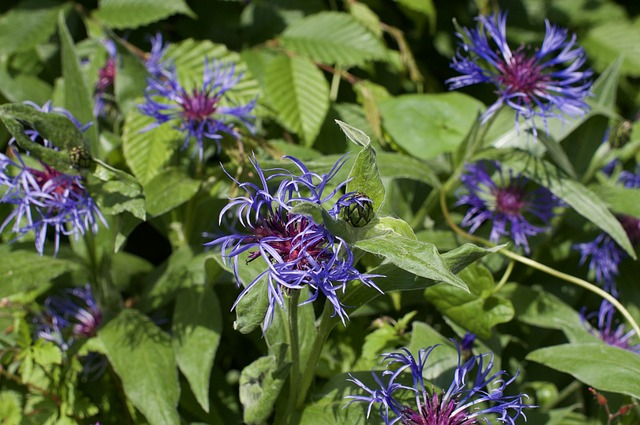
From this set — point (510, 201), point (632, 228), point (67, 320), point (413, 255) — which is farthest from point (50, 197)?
point (632, 228)

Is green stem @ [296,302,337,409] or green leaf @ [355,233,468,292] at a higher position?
green leaf @ [355,233,468,292]

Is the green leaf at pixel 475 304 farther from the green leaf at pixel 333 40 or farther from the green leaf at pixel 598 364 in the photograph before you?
the green leaf at pixel 333 40

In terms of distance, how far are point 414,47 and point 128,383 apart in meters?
1.91

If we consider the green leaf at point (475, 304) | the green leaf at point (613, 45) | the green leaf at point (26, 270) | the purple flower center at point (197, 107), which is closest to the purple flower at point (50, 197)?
the green leaf at point (26, 270)

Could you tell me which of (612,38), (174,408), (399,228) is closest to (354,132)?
(399,228)

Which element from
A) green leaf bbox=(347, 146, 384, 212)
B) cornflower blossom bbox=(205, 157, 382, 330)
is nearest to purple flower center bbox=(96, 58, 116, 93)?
cornflower blossom bbox=(205, 157, 382, 330)

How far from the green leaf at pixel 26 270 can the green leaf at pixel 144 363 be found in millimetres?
199

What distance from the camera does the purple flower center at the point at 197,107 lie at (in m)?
1.98

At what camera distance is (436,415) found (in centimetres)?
146

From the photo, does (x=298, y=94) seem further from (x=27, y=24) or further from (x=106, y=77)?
(x=27, y=24)

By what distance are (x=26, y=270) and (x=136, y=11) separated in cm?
104

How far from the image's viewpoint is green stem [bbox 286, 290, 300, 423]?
1427mm

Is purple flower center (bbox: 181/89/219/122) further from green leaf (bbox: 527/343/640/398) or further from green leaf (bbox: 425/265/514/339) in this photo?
green leaf (bbox: 527/343/640/398)

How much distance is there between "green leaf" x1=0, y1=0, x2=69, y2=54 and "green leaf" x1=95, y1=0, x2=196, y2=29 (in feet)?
0.54
